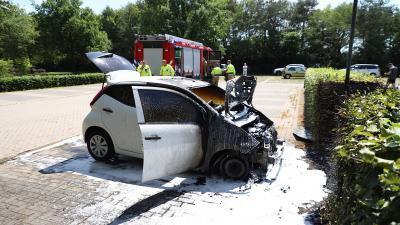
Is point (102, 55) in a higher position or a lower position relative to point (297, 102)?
higher

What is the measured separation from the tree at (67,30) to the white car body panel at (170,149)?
141 ft

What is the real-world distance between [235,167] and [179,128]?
1157 mm

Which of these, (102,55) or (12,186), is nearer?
(12,186)

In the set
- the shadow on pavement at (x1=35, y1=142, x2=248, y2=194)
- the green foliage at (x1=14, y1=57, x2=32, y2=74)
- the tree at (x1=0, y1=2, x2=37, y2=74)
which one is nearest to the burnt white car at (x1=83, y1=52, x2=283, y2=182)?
the shadow on pavement at (x1=35, y1=142, x2=248, y2=194)

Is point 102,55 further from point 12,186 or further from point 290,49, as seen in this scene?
point 290,49

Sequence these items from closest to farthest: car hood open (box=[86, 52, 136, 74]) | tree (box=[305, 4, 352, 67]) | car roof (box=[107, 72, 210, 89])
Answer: car roof (box=[107, 72, 210, 89])
car hood open (box=[86, 52, 136, 74])
tree (box=[305, 4, 352, 67])

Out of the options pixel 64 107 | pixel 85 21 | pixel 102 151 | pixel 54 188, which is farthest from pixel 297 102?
pixel 85 21

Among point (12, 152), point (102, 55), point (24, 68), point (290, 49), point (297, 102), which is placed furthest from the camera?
point (290, 49)

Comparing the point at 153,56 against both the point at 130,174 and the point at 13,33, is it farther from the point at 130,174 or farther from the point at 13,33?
the point at 13,33

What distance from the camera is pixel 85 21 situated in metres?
46.2

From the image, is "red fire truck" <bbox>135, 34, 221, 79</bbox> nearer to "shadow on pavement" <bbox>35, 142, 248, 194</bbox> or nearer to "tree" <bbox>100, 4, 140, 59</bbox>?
"shadow on pavement" <bbox>35, 142, 248, 194</bbox>

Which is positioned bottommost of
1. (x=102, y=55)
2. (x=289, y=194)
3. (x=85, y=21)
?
(x=289, y=194)

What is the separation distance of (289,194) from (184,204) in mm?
1569

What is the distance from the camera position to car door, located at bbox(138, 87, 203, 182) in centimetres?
493
